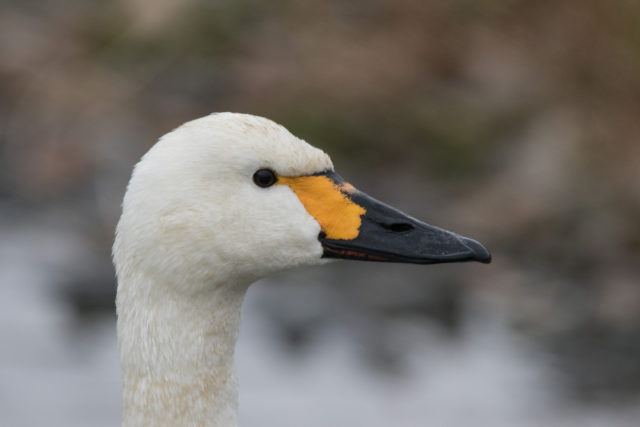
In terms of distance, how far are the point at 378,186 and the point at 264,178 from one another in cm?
765

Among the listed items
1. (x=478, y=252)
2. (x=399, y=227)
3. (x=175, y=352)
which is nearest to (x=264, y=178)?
(x=399, y=227)

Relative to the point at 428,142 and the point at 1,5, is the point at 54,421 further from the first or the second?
the point at 1,5

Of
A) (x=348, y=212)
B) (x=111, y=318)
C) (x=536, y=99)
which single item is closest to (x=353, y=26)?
(x=536, y=99)

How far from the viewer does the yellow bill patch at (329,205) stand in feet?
13.4

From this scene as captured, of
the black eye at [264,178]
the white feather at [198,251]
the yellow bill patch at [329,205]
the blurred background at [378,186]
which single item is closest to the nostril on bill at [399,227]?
the yellow bill patch at [329,205]

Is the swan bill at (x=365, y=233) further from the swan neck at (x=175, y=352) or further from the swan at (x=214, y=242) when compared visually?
the swan neck at (x=175, y=352)

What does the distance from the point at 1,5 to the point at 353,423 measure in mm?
8685

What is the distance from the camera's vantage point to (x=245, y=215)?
3.97 meters

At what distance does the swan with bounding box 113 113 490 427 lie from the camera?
385 cm

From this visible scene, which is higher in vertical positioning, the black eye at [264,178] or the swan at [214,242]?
the black eye at [264,178]

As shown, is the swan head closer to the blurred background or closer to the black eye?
the black eye

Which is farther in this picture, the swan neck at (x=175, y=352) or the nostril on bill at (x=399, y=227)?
the nostril on bill at (x=399, y=227)

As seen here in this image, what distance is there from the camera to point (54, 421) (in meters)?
8.34

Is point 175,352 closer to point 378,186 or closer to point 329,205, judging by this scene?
point 329,205
